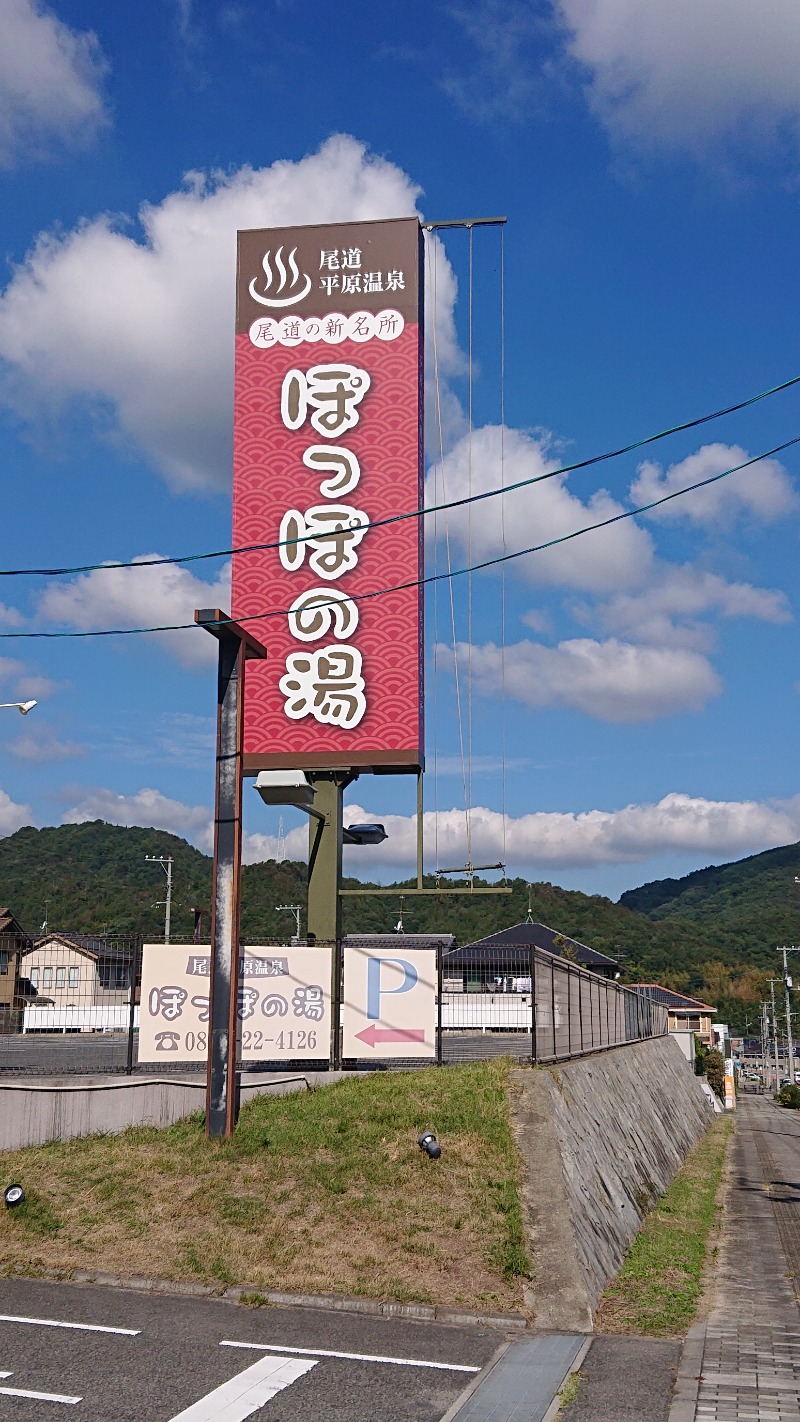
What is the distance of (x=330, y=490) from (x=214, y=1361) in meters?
16.7

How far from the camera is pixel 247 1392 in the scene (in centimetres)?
787

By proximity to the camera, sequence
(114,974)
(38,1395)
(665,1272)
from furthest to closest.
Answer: (114,974) < (665,1272) < (38,1395)

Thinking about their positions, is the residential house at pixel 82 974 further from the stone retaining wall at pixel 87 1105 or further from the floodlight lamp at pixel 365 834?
the floodlight lamp at pixel 365 834

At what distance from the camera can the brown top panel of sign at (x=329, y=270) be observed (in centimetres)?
2323

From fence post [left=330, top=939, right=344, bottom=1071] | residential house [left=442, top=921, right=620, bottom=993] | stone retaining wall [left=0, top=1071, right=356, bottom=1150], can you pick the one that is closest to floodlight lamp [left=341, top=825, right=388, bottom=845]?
residential house [left=442, top=921, right=620, bottom=993]

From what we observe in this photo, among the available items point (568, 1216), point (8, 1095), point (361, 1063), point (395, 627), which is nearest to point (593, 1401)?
point (568, 1216)

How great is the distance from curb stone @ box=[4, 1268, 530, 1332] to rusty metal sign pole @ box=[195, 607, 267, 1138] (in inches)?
123

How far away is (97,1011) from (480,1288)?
11.2m

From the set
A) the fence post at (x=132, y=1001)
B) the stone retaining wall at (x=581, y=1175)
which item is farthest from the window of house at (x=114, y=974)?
the stone retaining wall at (x=581, y=1175)

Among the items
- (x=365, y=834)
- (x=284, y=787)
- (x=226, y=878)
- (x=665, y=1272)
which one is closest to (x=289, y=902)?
(x=365, y=834)

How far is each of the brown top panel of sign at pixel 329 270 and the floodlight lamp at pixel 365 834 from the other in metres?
10.6

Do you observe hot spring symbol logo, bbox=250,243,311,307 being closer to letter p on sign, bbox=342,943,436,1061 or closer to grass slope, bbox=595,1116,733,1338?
letter p on sign, bbox=342,943,436,1061

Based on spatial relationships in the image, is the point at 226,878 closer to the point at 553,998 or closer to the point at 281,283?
the point at 553,998

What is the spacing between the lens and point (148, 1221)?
11922 mm
